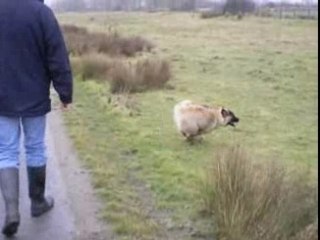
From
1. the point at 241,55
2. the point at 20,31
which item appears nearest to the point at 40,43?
the point at 20,31

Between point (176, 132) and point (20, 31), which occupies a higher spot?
point (20, 31)

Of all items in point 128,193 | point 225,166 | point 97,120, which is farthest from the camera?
point 97,120

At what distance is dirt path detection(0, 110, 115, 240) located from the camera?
5.29m

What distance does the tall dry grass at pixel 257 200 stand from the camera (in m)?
4.79

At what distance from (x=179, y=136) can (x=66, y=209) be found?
13.1ft

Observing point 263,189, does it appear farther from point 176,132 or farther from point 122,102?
point 122,102

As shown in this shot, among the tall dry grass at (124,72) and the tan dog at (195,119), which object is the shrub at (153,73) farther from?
the tan dog at (195,119)

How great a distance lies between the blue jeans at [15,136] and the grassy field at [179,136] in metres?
0.87

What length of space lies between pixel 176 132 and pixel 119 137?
3.11 feet

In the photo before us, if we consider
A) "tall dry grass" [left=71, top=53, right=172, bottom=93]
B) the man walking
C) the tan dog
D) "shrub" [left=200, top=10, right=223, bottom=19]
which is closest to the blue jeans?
the man walking

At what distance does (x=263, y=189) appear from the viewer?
507 centimetres

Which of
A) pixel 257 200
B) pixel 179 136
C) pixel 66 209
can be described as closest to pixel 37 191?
pixel 66 209

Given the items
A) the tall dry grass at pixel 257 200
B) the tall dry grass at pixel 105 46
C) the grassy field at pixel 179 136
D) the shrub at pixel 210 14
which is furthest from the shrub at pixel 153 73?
the shrub at pixel 210 14

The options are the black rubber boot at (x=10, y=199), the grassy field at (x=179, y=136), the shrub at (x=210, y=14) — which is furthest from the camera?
the shrub at (x=210, y=14)
